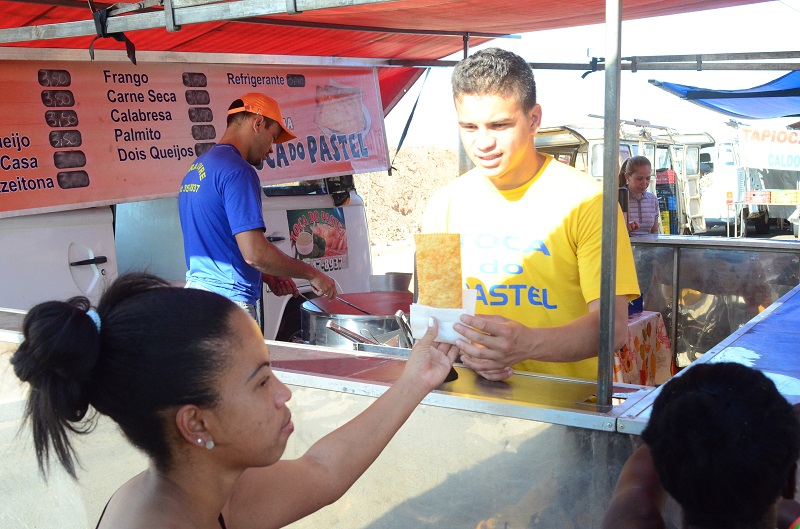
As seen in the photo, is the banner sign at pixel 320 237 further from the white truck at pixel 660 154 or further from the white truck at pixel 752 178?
the white truck at pixel 752 178

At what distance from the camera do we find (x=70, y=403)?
129 centimetres

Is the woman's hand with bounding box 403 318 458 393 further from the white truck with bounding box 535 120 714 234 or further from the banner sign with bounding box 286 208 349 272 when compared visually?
the white truck with bounding box 535 120 714 234

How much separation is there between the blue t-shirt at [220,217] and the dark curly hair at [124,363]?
235 cm

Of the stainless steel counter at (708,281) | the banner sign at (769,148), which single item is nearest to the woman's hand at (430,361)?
the stainless steel counter at (708,281)

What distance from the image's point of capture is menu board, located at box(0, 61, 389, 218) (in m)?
4.75

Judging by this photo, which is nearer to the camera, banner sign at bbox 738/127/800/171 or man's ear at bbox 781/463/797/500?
man's ear at bbox 781/463/797/500

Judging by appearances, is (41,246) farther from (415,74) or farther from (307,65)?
(415,74)

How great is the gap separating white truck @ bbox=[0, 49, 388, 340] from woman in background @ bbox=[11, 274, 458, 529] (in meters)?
3.69

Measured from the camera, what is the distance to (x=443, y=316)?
1.79 m

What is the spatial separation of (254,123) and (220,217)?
56 centimetres

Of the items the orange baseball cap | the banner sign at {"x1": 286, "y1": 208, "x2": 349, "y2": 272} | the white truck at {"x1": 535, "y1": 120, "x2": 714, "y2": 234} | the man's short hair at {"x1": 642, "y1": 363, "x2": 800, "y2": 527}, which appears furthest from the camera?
the white truck at {"x1": 535, "y1": 120, "x2": 714, "y2": 234}

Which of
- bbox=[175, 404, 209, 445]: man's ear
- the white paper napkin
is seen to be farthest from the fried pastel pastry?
bbox=[175, 404, 209, 445]: man's ear

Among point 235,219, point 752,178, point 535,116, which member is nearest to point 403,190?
point 752,178

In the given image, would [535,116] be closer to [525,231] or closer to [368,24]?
[525,231]
